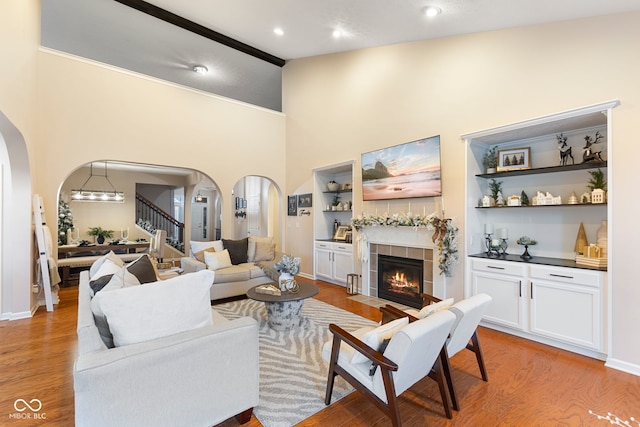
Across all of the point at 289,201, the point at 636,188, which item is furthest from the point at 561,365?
the point at 289,201

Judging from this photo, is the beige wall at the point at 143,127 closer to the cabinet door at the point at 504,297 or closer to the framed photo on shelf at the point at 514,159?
the framed photo on shelf at the point at 514,159

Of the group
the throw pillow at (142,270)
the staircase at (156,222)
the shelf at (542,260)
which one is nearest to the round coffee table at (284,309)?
the throw pillow at (142,270)

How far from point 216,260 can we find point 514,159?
452 centimetres

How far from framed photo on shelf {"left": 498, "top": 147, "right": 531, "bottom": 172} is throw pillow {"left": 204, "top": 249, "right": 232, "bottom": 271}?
14.0 feet

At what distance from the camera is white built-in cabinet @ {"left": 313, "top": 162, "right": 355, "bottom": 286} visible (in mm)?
5715

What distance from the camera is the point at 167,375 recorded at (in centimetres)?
161

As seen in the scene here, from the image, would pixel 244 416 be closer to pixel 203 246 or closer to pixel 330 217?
pixel 203 246

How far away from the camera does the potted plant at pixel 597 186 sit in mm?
2914

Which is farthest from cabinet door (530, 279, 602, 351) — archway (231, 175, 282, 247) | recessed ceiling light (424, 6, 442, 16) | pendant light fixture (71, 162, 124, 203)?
pendant light fixture (71, 162, 124, 203)

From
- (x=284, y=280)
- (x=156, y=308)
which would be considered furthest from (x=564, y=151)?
(x=156, y=308)

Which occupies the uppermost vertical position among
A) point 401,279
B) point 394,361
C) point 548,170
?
point 548,170

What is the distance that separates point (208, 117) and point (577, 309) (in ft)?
21.1

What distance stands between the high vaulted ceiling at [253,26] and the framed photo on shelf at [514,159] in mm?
1401

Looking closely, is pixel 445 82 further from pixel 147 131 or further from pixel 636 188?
pixel 147 131
